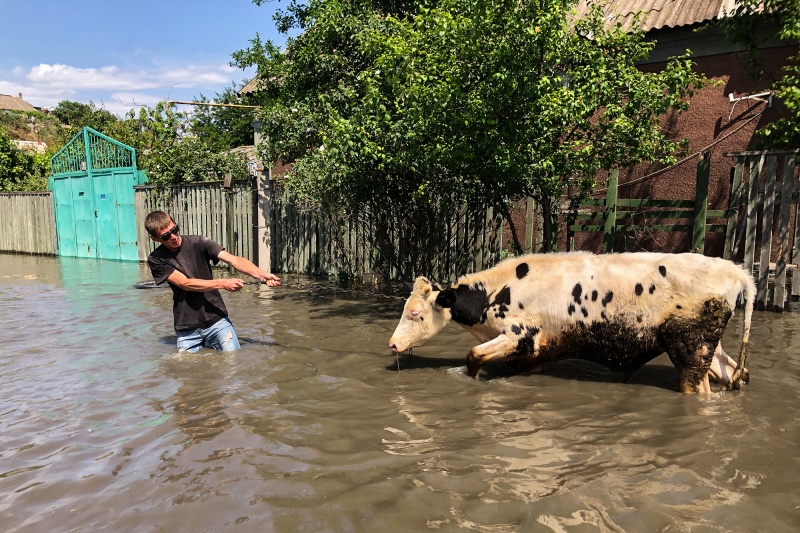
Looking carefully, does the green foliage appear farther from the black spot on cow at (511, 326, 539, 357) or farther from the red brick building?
the black spot on cow at (511, 326, 539, 357)

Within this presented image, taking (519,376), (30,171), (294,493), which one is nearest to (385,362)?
(519,376)

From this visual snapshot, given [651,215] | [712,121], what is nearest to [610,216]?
[651,215]

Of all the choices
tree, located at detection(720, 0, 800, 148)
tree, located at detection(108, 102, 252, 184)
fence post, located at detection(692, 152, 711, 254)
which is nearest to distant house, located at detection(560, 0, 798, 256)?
tree, located at detection(720, 0, 800, 148)

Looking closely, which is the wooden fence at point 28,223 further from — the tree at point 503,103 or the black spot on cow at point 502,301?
the black spot on cow at point 502,301

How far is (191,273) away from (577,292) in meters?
4.07

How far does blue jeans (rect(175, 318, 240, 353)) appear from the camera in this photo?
6.48 meters

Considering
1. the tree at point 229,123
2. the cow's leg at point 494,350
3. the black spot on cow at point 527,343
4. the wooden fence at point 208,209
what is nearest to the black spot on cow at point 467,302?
the cow's leg at point 494,350

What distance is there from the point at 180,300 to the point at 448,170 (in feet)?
14.6

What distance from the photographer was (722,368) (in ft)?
17.5

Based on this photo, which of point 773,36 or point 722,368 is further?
point 773,36

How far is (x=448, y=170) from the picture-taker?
29.1 ft

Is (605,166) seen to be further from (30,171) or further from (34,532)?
(30,171)

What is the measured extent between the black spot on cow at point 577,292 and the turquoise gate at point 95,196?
14.7m

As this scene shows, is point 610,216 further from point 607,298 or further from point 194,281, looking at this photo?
point 194,281
